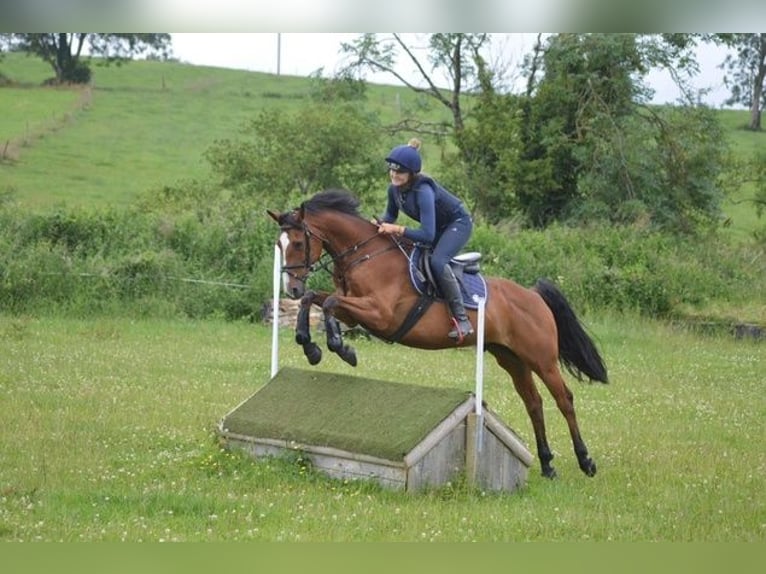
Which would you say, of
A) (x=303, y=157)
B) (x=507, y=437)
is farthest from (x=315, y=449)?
(x=303, y=157)

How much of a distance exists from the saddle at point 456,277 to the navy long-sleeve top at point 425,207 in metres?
0.19

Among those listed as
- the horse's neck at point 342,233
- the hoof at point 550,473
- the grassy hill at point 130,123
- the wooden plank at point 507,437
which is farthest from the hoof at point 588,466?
the grassy hill at point 130,123

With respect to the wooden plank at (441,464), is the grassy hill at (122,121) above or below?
above

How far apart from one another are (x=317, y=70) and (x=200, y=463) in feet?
94.7

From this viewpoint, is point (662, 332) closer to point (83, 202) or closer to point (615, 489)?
point (615, 489)

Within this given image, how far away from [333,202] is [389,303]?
103cm

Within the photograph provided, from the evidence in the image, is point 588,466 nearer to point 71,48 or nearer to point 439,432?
point 439,432

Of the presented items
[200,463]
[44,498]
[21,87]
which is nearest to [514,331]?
[200,463]

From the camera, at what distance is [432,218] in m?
9.33

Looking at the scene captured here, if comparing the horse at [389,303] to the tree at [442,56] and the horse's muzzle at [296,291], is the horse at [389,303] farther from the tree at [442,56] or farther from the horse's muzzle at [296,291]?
the tree at [442,56]

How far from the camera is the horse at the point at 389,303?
30.2 ft

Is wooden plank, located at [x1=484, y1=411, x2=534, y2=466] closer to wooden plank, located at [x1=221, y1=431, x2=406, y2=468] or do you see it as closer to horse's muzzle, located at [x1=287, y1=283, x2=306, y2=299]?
wooden plank, located at [x1=221, y1=431, x2=406, y2=468]

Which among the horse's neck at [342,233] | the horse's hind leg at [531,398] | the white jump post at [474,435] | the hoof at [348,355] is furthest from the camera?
the horse's hind leg at [531,398]

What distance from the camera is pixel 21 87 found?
3894 cm
